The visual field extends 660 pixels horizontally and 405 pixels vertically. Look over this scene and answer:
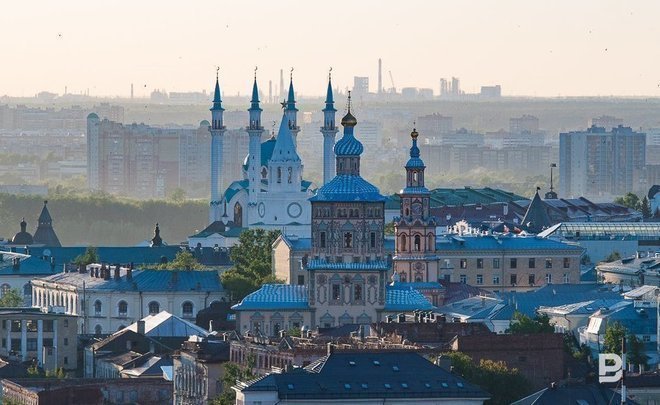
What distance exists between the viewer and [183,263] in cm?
11050

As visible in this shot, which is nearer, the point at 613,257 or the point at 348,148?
the point at 348,148

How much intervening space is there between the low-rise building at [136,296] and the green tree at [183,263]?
5812 mm

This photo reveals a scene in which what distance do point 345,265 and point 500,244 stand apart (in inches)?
843

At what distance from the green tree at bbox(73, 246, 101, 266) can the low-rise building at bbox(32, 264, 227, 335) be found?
382 inches

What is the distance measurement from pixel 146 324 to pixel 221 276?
17.1 metres

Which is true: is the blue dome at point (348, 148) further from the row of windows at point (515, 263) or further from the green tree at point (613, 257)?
the green tree at point (613, 257)

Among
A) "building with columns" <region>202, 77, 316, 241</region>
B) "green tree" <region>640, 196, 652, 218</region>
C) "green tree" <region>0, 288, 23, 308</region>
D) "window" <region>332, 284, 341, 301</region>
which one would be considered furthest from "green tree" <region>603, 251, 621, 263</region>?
"window" <region>332, 284, 341, 301</region>

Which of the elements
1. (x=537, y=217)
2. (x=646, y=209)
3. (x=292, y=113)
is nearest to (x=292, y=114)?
(x=292, y=113)

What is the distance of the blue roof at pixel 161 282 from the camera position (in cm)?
9850

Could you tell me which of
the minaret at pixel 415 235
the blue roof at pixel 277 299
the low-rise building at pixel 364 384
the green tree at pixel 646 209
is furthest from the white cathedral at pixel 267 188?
the low-rise building at pixel 364 384

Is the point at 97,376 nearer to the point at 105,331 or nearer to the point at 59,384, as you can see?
the point at 59,384

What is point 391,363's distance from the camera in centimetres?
5897

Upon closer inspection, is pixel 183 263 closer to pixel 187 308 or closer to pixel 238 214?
pixel 187 308

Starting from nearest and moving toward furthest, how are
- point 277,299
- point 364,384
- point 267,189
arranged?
point 364,384, point 277,299, point 267,189
